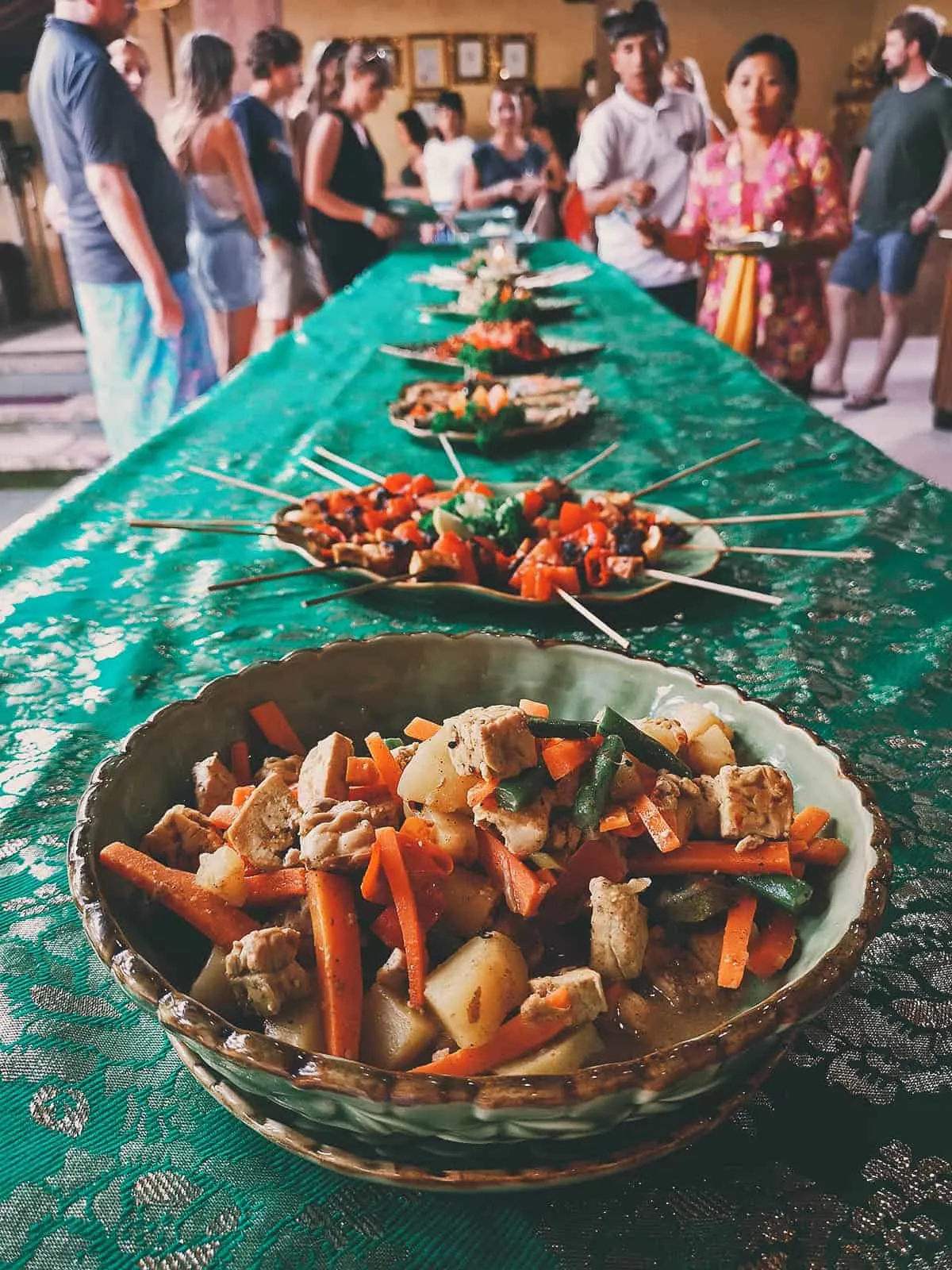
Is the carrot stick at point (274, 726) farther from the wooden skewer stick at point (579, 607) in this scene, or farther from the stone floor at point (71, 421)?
the stone floor at point (71, 421)

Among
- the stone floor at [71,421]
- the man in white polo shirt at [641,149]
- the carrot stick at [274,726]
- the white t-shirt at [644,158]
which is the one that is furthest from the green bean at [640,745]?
the white t-shirt at [644,158]

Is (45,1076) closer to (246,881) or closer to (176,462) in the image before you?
(246,881)

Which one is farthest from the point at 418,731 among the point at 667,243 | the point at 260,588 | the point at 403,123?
the point at 403,123

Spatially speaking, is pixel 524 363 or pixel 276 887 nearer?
pixel 276 887

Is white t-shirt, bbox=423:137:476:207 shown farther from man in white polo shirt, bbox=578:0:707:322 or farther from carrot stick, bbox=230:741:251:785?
carrot stick, bbox=230:741:251:785

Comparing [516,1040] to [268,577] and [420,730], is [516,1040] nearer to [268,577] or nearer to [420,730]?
[420,730]

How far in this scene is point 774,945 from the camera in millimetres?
713

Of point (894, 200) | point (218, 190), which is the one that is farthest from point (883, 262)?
point (218, 190)

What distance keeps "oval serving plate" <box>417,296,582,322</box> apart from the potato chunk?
330 centimetres

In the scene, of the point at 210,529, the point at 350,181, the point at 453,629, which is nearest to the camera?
the point at 453,629

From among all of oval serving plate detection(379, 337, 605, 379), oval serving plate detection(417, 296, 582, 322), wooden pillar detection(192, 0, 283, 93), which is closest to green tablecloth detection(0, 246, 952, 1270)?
oval serving plate detection(379, 337, 605, 379)

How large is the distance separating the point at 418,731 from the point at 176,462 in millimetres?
1548

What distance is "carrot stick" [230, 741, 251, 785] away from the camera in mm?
932

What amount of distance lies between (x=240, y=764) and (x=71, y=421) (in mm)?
6907
